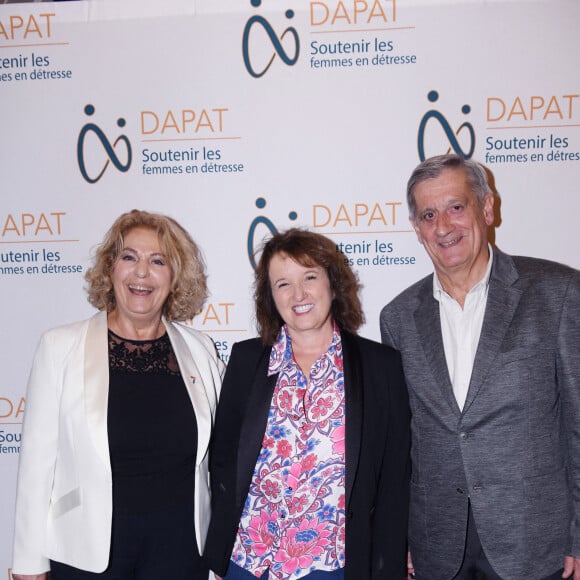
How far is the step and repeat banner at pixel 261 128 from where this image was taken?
2537 mm

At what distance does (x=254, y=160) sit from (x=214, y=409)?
4.08 ft

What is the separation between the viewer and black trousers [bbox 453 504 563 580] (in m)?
1.86

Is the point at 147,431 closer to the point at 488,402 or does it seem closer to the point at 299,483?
the point at 299,483

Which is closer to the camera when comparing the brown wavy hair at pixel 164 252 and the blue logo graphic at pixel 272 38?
the brown wavy hair at pixel 164 252

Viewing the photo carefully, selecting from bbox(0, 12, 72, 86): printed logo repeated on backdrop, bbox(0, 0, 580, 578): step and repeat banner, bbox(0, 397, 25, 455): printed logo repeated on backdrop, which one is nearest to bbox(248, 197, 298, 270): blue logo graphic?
bbox(0, 0, 580, 578): step and repeat banner

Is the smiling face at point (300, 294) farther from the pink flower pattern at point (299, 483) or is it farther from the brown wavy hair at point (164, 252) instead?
the brown wavy hair at point (164, 252)

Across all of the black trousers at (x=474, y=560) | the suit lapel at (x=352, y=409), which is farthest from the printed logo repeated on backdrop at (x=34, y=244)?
the black trousers at (x=474, y=560)

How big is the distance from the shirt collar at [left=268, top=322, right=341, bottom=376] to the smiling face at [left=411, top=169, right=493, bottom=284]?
0.48 meters

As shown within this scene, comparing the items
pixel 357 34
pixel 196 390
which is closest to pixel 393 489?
pixel 196 390

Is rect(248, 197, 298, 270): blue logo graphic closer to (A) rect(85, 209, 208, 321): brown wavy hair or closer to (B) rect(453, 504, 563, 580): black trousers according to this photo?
(A) rect(85, 209, 208, 321): brown wavy hair

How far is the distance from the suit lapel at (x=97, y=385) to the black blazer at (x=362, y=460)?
18.4 inches

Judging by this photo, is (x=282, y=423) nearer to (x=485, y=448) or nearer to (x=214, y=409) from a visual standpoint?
(x=214, y=409)

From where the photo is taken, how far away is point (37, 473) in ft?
6.39

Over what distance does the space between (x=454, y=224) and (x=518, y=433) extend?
76 cm
